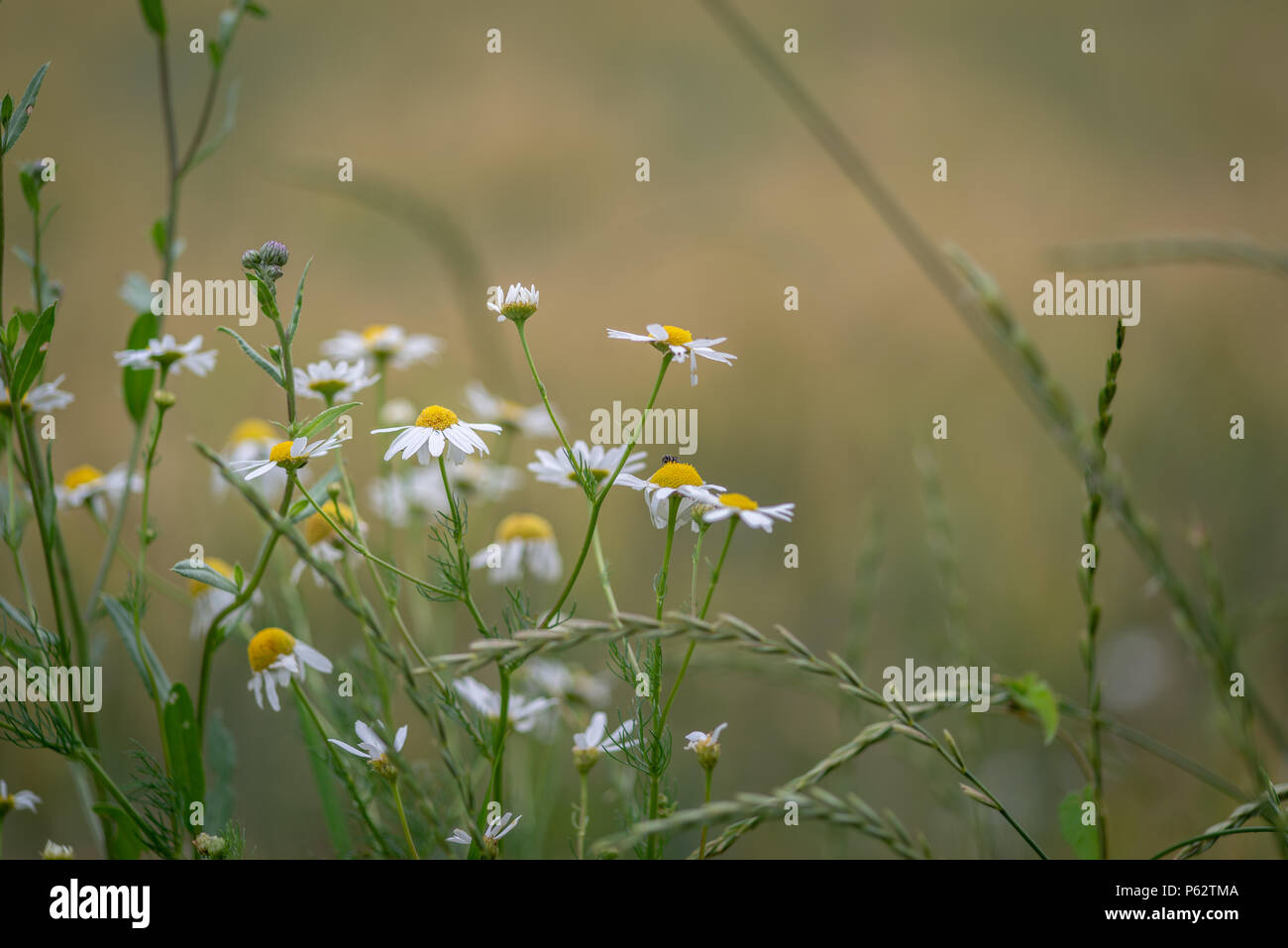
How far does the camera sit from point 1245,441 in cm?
155

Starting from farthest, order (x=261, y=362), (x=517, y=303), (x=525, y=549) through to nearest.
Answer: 1. (x=525, y=549)
2. (x=517, y=303)
3. (x=261, y=362)

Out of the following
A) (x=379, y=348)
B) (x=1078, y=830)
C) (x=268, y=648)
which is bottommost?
(x=1078, y=830)

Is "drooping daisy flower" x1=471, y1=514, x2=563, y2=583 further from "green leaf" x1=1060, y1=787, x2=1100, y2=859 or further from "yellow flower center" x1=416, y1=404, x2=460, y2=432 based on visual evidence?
"green leaf" x1=1060, y1=787, x2=1100, y2=859

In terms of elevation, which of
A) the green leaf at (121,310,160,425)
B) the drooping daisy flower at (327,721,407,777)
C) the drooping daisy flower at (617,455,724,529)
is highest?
the green leaf at (121,310,160,425)

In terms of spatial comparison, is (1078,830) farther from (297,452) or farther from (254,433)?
(254,433)

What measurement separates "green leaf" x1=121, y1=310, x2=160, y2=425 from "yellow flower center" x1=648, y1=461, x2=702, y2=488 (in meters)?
0.32

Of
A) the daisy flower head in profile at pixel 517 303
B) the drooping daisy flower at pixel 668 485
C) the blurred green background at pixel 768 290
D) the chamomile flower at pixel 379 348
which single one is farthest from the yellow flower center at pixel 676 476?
the blurred green background at pixel 768 290

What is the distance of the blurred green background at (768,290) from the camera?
127 cm

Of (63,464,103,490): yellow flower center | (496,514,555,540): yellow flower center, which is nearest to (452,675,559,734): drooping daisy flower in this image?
(496,514,555,540): yellow flower center

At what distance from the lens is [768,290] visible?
1.85 metres

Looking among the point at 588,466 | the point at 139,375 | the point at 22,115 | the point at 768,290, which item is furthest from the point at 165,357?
the point at 768,290

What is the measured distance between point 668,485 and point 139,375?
0.35 metres

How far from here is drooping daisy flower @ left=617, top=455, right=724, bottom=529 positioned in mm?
431
